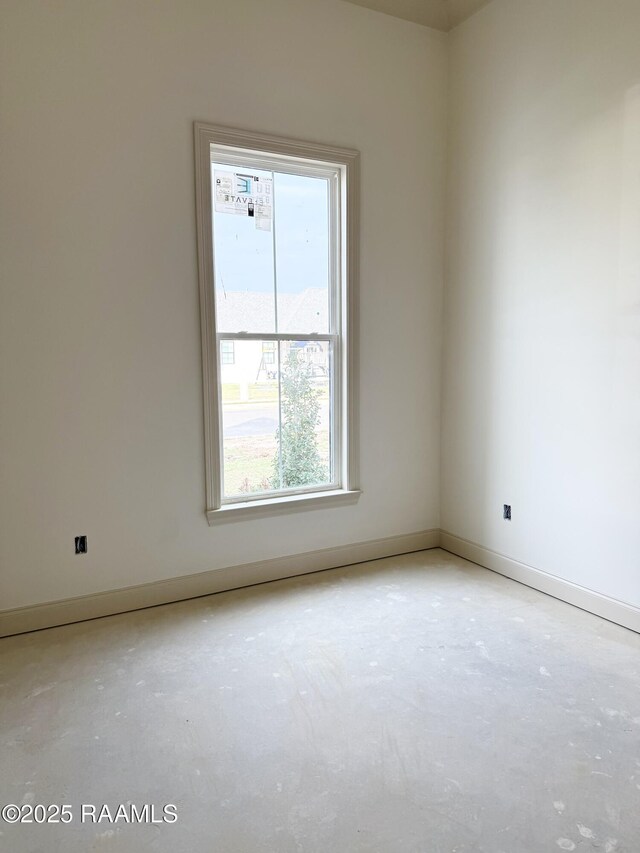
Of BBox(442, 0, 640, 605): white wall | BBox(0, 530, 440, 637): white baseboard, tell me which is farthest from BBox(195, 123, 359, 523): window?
BBox(442, 0, 640, 605): white wall

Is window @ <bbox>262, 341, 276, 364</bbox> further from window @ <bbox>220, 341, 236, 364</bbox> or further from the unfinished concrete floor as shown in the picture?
the unfinished concrete floor

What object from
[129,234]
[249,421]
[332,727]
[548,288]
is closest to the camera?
[332,727]

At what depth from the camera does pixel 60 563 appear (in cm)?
280

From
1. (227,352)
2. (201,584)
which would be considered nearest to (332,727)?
(201,584)

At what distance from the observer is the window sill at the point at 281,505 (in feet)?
10.4

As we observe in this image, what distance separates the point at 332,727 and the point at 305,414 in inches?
73.2

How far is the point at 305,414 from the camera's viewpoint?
3457 millimetres

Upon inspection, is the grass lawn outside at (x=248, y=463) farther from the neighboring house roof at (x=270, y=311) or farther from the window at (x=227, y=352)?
the neighboring house roof at (x=270, y=311)

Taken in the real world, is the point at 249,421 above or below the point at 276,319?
below

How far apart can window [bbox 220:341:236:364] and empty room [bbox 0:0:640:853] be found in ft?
0.12

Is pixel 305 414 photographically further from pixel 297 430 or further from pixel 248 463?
pixel 248 463

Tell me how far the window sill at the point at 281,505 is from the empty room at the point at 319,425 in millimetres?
16

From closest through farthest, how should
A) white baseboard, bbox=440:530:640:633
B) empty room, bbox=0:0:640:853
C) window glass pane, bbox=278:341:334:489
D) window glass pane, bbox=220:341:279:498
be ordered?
empty room, bbox=0:0:640:853, white baseboard, bbox=440:530:640:633, window glass pane, bbox=220:341:279:498, window glass pane, bbox=278:341:334:489

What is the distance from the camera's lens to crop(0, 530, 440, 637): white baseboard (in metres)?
2.76
